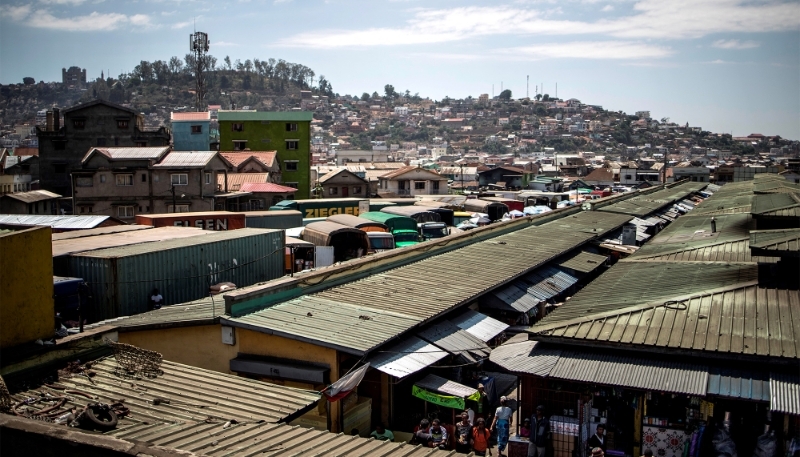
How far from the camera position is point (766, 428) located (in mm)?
10203

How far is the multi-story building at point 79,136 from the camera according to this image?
47.7 m

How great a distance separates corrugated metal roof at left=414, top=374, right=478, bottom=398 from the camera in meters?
12.5

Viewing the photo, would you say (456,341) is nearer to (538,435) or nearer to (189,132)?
(538,435)

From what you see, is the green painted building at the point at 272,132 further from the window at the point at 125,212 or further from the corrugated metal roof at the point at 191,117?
the window at the point at 125,212

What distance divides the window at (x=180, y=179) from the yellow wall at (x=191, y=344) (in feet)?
79.6

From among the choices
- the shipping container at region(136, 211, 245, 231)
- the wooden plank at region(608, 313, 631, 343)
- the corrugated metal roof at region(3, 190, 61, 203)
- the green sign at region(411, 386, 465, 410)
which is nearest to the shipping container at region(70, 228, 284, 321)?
the green sign at region(411, 386, 465, 410)

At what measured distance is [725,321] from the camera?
11.7 metres

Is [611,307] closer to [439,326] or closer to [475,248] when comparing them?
[439,326]

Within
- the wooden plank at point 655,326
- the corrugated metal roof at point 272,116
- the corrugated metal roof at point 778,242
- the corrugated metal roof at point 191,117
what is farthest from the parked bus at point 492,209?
the wooden plank at point 655,326

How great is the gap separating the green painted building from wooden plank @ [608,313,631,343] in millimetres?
41702

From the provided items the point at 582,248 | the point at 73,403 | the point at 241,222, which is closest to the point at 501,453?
the point at 73,403

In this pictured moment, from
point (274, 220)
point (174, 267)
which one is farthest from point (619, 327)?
point (274, 220)

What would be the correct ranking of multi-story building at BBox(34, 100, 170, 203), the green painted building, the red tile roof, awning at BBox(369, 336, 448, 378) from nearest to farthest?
awning at BBox(369, 336, 448, 378) < the red tile roof < multi-story building at BBox(34, 100, 170, 203) < the green painted building

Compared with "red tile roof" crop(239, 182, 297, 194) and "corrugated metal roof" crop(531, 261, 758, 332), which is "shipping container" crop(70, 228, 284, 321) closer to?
"corrugated metal roof" crop(531, 261, 758, 332)
